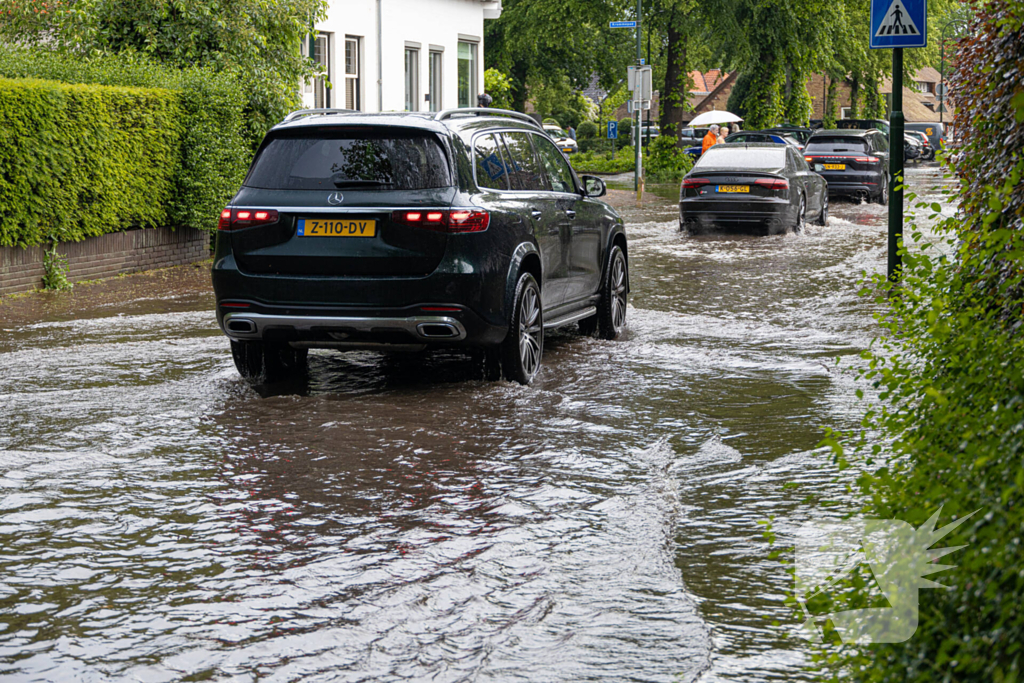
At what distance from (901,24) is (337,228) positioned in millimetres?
5539

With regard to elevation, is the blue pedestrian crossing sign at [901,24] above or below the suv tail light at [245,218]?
above

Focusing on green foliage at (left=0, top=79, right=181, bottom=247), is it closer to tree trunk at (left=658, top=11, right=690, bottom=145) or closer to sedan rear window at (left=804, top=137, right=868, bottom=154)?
sedan rear window at (left=804, top=137, right=868, bottom=154)

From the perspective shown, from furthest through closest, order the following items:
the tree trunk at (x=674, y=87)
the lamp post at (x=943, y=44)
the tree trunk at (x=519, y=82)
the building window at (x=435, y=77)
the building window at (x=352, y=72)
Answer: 1. the tree trunk at (x=519, y=82)
2. the tree trunk at (x=674, y=87)
3. the building window at (x=435, y=77)
4. the building window at (x=352, y=72)
5. the lamp post at (x=943, y=44)

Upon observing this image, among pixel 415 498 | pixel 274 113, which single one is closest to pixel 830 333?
pixel 415 498

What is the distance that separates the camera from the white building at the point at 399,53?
2933 cm

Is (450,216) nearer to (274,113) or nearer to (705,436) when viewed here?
(705,436)

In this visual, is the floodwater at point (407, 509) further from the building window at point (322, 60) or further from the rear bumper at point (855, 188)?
the rear bumper at point (855, 188)

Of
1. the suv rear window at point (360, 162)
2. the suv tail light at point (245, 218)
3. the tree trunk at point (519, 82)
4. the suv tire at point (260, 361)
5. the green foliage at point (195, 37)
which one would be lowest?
the suv tire at point (260, 361)

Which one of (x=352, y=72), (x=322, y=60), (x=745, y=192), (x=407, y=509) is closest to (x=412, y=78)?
(x=352, y=72)

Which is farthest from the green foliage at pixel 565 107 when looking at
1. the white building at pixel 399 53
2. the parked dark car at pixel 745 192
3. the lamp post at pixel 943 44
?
the parked dark car at pixel 745 192

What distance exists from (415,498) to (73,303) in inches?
328

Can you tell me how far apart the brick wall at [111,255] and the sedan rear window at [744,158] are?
9.04m

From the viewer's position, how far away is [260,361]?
9.31 meters

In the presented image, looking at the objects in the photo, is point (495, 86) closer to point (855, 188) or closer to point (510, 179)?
point (855, 188)
